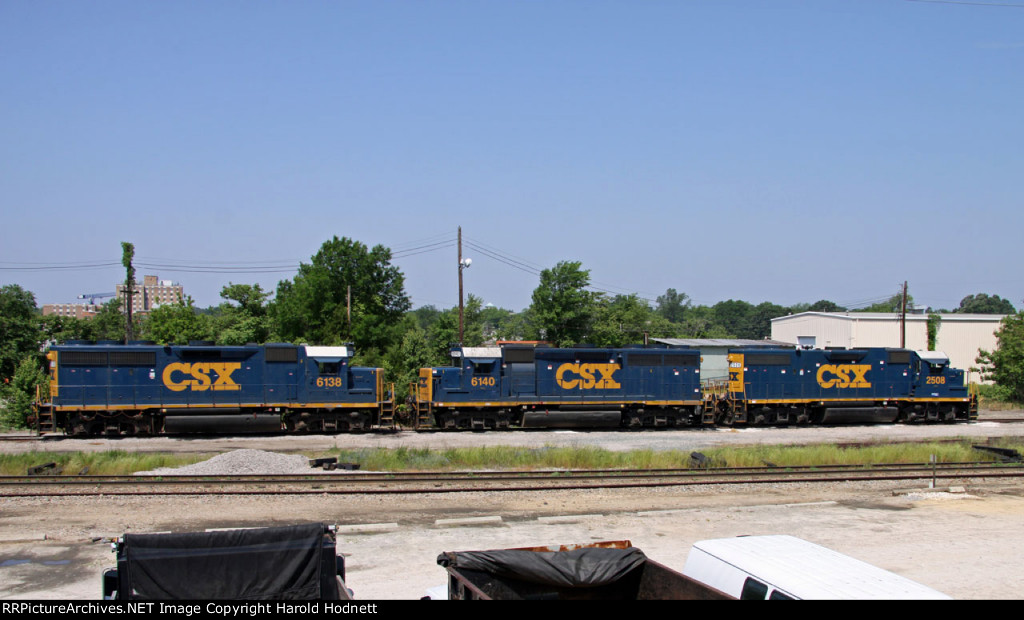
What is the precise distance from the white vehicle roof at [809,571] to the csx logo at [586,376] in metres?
21.4

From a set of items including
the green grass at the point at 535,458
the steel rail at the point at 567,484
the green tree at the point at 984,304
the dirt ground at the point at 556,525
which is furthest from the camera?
the green tree at the point at 984,304

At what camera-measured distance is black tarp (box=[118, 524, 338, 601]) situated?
664 cm

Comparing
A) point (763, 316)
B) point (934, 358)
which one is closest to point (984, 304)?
point (763, 316)

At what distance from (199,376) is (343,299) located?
28551mm

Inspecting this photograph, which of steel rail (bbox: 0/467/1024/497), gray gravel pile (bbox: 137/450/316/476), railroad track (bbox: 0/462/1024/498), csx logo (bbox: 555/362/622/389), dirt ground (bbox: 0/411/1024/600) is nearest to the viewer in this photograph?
dirt ground (bbox: 0/411/1024/600)

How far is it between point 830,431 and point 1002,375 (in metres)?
22.7

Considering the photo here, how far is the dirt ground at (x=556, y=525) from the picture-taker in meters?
10.5

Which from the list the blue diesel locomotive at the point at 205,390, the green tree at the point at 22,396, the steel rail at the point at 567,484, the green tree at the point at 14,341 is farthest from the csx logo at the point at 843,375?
the green tree at the point at 14,341

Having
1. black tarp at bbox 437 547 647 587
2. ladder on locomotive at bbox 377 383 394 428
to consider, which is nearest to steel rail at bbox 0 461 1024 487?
ladder on locomotive at bbox 377 383 394 428

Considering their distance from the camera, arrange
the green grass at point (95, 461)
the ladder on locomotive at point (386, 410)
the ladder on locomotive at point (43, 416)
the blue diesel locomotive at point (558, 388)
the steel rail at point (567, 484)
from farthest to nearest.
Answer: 1. the blue diesel locomotive at point (558, 388)
2. the ladder on locomotive at point (386, 410)
3. the ladder on locomotive at point (43, 416)
4. the green grass at point (95, 461)
5. the steel rail at point (567, 484)

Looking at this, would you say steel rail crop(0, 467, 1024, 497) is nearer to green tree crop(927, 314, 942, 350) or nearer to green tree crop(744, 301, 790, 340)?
green tree crop(927, 314, 942, 350)

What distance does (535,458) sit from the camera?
21188mm

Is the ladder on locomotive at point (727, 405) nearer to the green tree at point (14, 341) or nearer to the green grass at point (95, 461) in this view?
the green grass at point (95, 461)

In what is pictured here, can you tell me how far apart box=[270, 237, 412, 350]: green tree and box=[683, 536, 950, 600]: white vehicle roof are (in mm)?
43659
